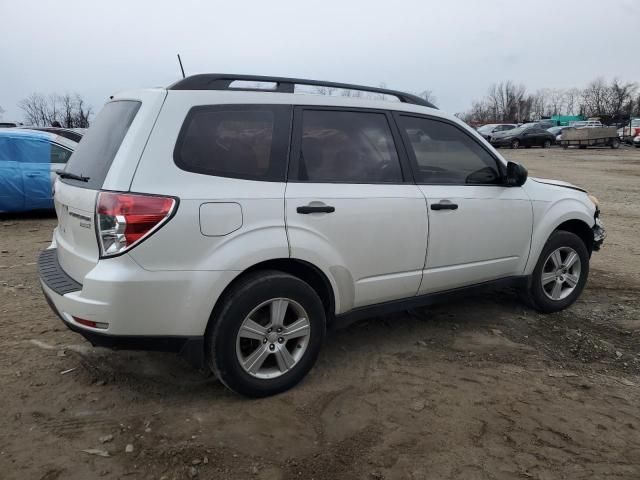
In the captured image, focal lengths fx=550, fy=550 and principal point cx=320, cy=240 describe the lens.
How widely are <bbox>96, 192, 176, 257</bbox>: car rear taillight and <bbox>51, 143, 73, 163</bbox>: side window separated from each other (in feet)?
25.5

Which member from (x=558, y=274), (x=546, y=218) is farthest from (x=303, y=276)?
(x=558, y=274)

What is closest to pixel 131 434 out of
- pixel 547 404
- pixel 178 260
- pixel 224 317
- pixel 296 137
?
pixel 224 317

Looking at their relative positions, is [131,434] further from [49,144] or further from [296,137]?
[49,144]

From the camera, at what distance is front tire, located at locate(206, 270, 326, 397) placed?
10.1ft

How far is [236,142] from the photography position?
321 cm

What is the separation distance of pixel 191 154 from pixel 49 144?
7969mm

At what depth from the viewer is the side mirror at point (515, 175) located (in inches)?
169

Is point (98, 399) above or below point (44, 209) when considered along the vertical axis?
below

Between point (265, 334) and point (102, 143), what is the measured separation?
4.88 ft

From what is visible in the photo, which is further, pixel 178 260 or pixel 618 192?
pixel 618 192

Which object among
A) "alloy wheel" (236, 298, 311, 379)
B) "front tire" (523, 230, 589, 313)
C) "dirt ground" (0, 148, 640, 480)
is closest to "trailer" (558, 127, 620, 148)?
"front tire" (523, 230, 589, 313)

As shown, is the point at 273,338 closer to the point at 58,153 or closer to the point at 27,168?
the point at 27,168

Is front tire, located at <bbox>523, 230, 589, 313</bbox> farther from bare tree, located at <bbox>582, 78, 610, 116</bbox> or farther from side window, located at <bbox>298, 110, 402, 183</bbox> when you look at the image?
bare tree, located at <bbox>582, 78, 610, 116</bbox>

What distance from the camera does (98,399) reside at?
3326mm
